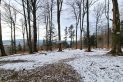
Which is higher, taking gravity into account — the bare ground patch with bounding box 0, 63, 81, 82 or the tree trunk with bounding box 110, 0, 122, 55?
the tree trunk with bounding box 110, 0, 122, 55

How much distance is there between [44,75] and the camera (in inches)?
384

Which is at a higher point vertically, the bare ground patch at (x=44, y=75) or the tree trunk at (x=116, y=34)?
the tree trunk at (x=116, y=34)

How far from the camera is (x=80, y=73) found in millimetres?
9719

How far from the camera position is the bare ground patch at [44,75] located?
918cm

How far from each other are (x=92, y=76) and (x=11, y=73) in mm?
4130

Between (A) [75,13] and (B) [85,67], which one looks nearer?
(B) [85,67]

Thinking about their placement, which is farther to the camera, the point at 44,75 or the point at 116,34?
the point at 116,34

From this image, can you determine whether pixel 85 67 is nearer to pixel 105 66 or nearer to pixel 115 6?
pixel 105 66

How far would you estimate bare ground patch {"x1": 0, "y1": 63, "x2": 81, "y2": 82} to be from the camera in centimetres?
918

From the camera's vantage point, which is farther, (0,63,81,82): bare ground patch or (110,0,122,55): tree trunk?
(110,0,122,55): tree trunk

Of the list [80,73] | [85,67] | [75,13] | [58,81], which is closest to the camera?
[58,81]

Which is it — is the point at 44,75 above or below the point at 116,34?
below

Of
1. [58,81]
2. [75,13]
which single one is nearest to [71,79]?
[58,81]

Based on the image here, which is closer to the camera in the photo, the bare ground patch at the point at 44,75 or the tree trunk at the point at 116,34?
the bare ground patch at the point at 44,75
